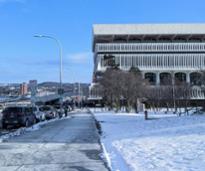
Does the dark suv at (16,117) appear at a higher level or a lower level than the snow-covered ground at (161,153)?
higher

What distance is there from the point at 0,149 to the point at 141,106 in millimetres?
63631

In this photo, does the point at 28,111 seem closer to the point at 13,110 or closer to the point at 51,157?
the point at 13,110

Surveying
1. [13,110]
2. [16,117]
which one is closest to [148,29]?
[13,110]

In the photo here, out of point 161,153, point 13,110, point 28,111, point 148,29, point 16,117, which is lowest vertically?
point 161,153

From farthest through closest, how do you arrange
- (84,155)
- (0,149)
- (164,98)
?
(164,98)
(0,149)
(84,155)

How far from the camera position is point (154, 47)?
552 ft

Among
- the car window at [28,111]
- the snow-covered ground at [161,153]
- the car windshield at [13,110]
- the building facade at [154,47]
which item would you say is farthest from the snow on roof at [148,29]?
the snow-covered ground at [161,153]

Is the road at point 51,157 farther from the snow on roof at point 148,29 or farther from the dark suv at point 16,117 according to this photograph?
the snow on roof at point 148,29

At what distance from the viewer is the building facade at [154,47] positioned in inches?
6398

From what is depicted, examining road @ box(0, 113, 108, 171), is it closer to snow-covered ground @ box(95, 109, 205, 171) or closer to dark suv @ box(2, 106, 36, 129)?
snow-covered ground @ box(95, 109, 205, 171)

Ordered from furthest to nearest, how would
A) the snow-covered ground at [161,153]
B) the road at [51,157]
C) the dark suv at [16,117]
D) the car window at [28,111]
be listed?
the car window at [28,111] < the dark suv at [16,117] < the road at [51,157] < the snow-covered ground at [161,153]

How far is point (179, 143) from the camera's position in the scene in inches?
712

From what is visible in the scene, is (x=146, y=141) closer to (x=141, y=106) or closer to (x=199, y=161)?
(x=199, y=161)

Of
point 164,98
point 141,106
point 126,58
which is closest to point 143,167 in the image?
point 141,106
